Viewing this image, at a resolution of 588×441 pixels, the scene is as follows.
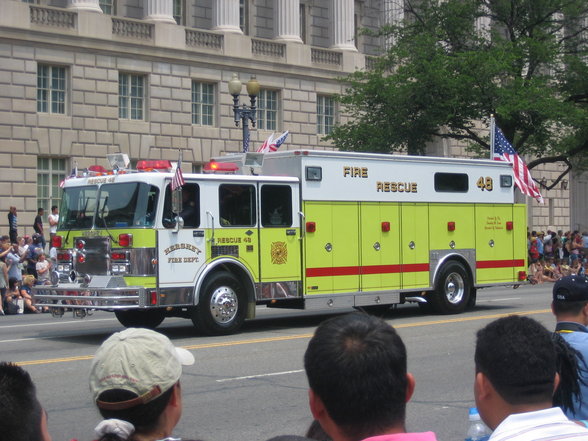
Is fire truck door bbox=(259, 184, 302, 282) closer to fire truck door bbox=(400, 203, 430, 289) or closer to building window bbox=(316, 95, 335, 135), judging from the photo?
fire truck door bbox=(400, 203, 430, 289)

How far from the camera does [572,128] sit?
37.9 m

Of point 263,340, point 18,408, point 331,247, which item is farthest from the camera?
point 331,247

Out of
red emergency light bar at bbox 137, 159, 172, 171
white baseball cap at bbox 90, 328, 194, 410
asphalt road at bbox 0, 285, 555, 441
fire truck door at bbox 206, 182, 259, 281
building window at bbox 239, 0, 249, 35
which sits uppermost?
building window at bbox 239, 0, 249, 35

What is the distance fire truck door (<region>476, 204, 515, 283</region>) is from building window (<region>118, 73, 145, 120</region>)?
18.3 meters

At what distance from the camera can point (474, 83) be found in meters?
34.9

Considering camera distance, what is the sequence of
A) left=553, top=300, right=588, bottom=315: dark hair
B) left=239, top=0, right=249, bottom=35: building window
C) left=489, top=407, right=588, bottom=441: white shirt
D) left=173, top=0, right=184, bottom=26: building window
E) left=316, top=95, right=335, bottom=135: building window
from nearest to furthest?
left=489, top=407, right=588, bottom=441: white shirt < left=553, top=300, right=588, bottom=315: dark hair < left=173, top=0, right=184, bottom=26: building window < left=239, top=0, right=249, bottom=35: building window < left=316, top=95, right=335, bottom=135: building window

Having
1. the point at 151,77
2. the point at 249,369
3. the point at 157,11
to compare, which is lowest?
the point at 249,369

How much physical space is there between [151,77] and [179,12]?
467cm

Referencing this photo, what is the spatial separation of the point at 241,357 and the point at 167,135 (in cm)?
2391

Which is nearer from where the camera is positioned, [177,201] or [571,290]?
[571,290]

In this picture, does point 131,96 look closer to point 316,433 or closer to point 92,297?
point 92,297

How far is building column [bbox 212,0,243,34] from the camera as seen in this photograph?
40.2m

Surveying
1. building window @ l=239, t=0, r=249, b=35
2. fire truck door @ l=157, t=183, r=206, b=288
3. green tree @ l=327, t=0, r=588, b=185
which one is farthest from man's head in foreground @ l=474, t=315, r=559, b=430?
building window @ l=239, t=0, r=249, b=35

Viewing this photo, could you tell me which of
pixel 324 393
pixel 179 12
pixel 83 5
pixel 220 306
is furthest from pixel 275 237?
pixel 179 12
